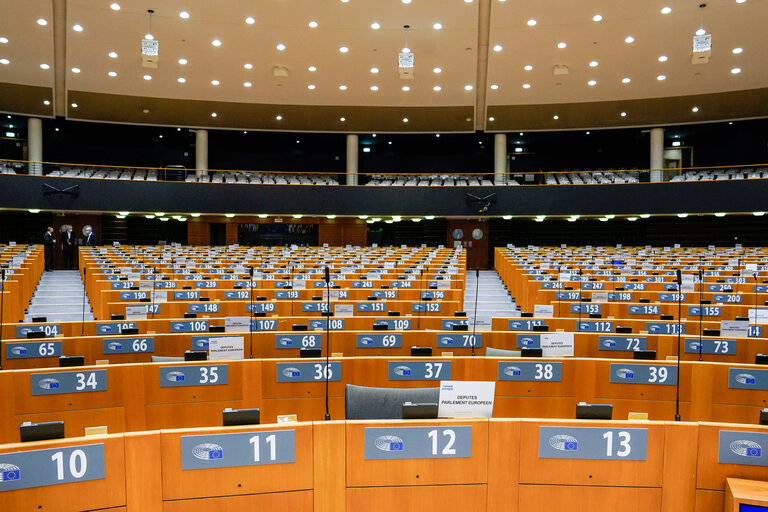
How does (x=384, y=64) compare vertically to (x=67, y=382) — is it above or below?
above

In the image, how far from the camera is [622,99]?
22.8 m

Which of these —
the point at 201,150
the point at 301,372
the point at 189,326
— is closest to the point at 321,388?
the point at 301,372

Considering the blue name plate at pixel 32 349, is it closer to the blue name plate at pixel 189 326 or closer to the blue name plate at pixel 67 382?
the blue name plate at pixel 67 382

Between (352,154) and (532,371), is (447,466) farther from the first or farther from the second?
(352,154)

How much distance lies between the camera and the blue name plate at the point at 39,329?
7.08 metres

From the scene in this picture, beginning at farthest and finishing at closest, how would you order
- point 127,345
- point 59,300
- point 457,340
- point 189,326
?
point 59,300 < point 189,326 < point 457,340 < point 127,345

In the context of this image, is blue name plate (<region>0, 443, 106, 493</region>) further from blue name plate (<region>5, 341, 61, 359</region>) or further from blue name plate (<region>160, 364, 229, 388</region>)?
blue name plate (<region>5, 341, 61, 359</region>)

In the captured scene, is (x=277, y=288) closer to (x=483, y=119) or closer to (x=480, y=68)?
(x=480, y=68)

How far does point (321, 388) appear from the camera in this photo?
18.6 feet

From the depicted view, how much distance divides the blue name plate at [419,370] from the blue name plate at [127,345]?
2838 mm

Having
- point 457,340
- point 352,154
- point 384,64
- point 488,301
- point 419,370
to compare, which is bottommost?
point 488,301

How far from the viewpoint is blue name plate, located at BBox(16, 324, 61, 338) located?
7082mm

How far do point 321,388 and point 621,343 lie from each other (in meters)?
3.78

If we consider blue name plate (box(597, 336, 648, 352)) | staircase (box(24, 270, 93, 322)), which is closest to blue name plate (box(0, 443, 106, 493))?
blue name plate (box(597, 336, 648, 352))
